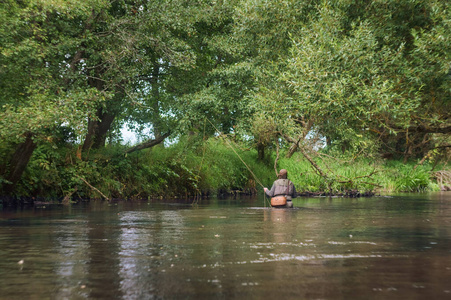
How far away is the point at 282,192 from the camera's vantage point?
19.3 meters

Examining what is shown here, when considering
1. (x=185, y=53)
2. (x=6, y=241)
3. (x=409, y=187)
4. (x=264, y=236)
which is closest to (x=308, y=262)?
(x=264, y=236)

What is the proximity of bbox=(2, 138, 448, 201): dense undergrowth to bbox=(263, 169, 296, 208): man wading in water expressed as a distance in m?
3.02

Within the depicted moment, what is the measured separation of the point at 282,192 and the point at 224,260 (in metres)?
11.9

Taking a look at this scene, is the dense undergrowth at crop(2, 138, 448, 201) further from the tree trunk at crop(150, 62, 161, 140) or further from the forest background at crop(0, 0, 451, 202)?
the tree trunk at crop(150, 62, 161, 140)

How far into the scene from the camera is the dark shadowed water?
18.3 ft

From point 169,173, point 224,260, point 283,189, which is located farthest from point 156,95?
point 224,260

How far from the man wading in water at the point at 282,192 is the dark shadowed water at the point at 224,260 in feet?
18.7

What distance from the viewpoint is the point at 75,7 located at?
18.1 meters

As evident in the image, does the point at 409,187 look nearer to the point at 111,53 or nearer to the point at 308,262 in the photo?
the point at 111,53

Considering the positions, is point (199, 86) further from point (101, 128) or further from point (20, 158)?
point (20, 158)

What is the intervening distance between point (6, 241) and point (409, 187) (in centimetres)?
3336

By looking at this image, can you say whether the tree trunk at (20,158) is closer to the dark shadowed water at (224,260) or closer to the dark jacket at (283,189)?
the dark shadowed water at (224,260)

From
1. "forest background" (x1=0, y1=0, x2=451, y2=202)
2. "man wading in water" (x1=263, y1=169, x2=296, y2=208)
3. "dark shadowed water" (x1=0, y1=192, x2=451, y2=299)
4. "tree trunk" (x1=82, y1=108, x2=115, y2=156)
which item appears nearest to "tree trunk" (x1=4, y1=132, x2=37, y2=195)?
"forest background" (x1=0, y1=0, x2=451, y2=202)

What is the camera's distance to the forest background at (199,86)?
18.4m
